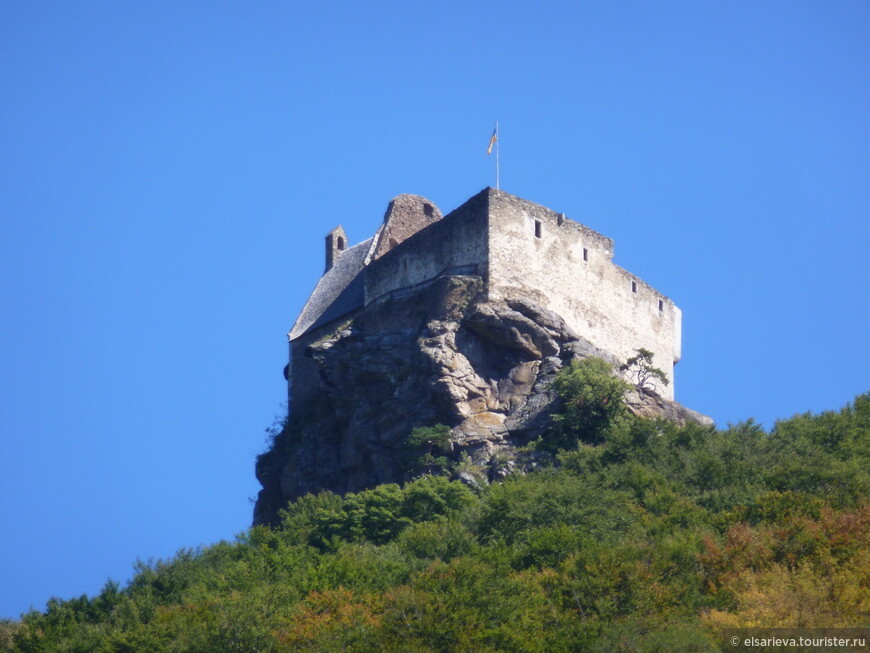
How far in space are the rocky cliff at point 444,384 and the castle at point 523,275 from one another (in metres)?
0.74

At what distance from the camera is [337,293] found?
175 ft

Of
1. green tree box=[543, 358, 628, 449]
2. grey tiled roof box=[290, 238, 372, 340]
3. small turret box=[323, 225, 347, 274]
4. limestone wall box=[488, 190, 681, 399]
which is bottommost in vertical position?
green tree box=[543, 358, 628, 449]

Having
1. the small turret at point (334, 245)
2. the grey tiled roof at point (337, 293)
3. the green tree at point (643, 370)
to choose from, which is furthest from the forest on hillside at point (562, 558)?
the small turret at point (334, 245)

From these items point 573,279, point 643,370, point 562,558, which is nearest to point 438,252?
point 573,279

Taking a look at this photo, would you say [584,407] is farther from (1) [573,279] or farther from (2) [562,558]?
(2) [562,558]

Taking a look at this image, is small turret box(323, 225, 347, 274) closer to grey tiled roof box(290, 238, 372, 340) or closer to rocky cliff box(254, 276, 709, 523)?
grey tiled roof box(290, 238, 372, 340)

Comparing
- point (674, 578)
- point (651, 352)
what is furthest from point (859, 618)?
point (651, 352)

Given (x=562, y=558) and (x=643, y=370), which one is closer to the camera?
(x=562, y=558)

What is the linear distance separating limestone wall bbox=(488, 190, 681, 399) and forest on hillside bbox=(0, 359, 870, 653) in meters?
3.73

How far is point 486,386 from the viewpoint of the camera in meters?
42.4

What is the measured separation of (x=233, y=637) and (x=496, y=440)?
11486 millimetres

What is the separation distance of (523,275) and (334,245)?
1627 cm

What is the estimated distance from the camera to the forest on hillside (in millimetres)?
30766

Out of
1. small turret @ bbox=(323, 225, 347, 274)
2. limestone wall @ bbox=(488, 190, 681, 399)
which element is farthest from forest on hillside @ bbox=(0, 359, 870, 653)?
small turret @ bbox=(323, 225, 347, 274)
